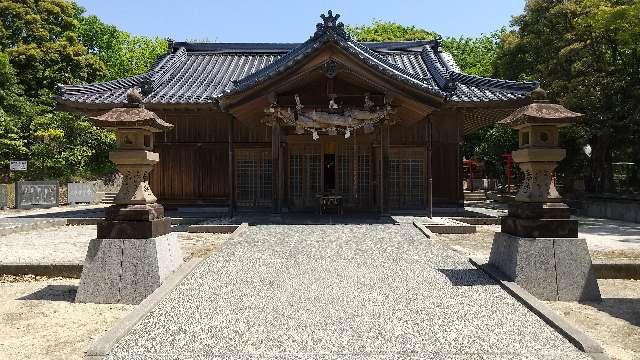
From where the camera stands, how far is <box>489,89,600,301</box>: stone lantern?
7164mm

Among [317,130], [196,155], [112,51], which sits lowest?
[196,155]

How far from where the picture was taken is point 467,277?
769cm

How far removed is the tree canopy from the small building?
12.2m

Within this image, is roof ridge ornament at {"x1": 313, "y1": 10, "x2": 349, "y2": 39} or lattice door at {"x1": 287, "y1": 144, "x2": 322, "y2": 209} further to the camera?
lattice door at {"x1": 287, "y1": 144, "x2": 322, "y2": 209}

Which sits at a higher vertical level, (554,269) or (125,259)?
(125,259)

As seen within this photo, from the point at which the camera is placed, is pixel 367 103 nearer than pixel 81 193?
Yes

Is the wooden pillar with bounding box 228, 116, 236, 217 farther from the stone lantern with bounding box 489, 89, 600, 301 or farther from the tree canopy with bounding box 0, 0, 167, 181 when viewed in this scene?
the tree canopy with bounding box 0, 0, 167, 181

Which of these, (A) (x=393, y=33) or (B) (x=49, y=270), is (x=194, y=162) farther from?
(A) (x=393, y=33)

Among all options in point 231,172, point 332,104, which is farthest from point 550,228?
point 231,172

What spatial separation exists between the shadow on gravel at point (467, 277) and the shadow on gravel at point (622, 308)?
4.76ft

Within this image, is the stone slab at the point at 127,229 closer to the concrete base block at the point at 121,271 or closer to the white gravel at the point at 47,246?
the concrete base block at the point at 121,271

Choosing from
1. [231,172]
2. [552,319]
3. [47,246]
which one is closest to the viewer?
[552,319]

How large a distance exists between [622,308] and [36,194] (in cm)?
2811

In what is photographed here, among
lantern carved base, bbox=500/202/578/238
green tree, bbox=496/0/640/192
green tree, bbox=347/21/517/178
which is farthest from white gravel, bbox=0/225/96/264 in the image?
green tree, bbox=347/21/517/178
